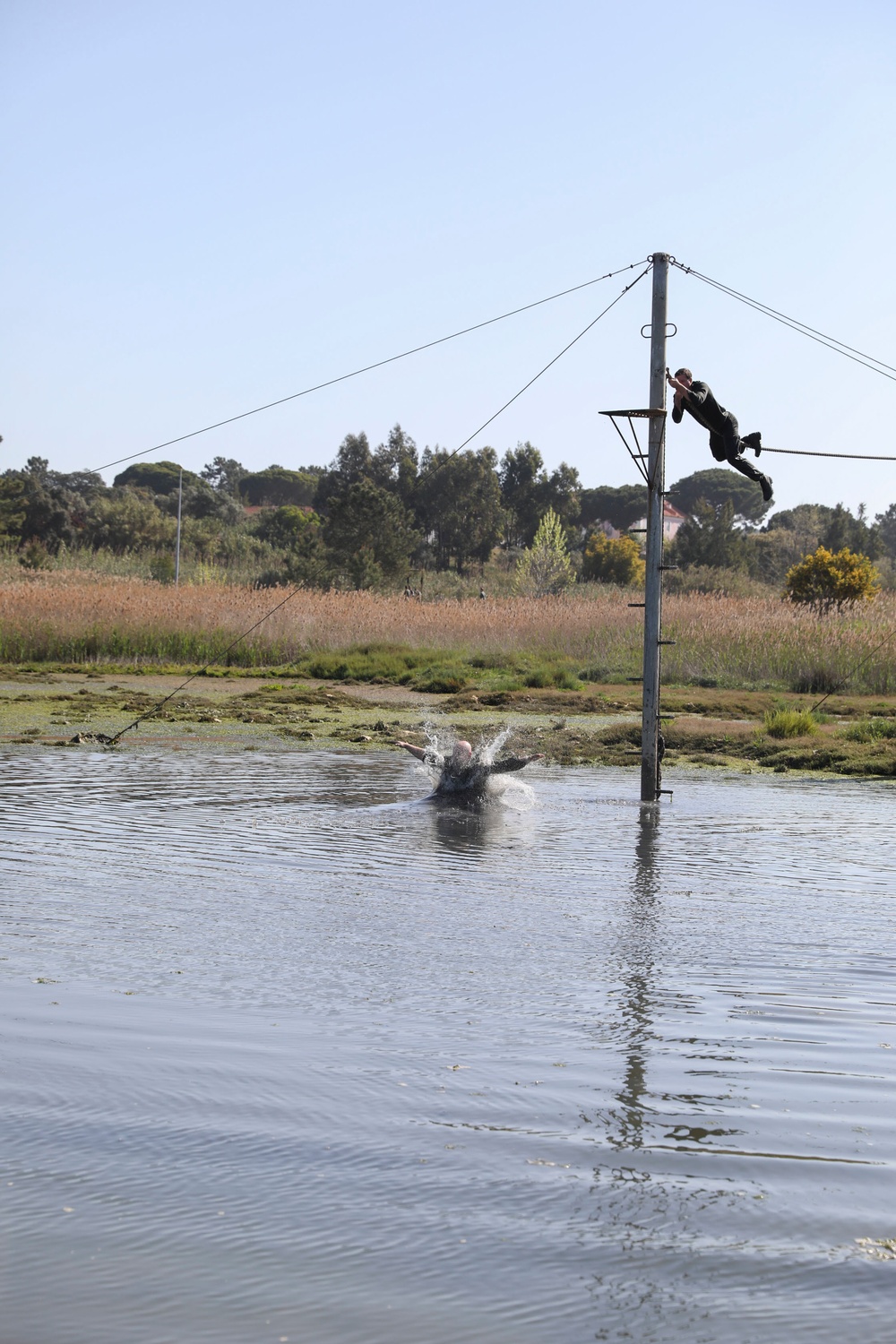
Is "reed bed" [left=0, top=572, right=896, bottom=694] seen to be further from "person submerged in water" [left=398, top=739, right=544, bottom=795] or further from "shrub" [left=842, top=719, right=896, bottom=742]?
"person submerged in water" [left=398, top=739, right=544, bottom=795]

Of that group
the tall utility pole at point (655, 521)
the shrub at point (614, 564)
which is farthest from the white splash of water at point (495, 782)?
the shrub at point (614, 564)

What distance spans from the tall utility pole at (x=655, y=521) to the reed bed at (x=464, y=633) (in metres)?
15.2

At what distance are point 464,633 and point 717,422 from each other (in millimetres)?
23105

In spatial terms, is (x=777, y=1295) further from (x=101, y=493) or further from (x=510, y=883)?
(x=101, y=493)

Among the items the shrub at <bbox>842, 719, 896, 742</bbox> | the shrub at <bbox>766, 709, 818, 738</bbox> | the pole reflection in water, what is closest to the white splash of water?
the pole reflection in water

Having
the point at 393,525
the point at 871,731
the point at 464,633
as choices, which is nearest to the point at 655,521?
the point at 871,731

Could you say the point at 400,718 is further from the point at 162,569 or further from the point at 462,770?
the point at 162,569

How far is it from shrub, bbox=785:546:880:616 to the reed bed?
7853mm

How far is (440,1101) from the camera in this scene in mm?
5273

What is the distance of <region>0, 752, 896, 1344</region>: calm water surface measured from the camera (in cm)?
379

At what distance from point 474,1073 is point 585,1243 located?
1.57m

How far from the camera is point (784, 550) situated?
8425cm

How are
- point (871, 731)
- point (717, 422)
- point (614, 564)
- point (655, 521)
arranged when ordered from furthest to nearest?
point (614, 564), point (871, 731), point (655, 521), point (717, 422)

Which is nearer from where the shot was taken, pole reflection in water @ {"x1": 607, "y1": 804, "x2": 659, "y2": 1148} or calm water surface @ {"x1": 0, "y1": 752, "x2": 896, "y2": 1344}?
calm water surface @ {"x1": 0, "y1": 752, "x2": 896, "y2": 1344}
